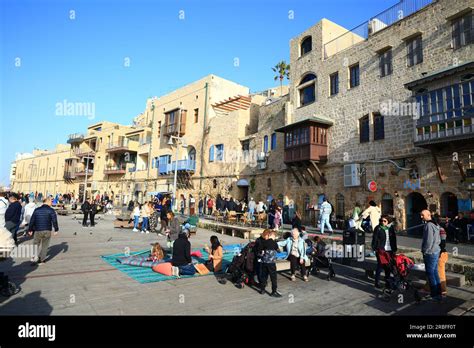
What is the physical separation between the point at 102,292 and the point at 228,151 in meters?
22.3

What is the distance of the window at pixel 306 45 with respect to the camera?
21283 mm

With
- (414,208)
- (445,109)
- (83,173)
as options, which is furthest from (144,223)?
(83,173)

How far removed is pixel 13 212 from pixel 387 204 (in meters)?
17.0

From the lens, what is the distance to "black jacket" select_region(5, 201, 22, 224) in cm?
942

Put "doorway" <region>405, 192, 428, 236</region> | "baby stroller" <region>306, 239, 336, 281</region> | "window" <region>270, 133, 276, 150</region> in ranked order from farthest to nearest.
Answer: "window" <region>270, 133, 276, 150</region> < "doorway" <region>405, 192, 428, 236</region> < "baby stroller" <region>306, 239, 336, 281</region>

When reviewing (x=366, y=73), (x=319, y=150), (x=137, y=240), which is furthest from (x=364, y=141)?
(x=137, y=240)

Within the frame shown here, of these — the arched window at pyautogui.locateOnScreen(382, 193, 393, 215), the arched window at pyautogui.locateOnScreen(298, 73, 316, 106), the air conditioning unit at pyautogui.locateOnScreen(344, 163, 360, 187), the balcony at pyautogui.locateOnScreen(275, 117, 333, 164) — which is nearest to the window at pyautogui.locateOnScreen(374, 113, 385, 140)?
the air conditioning unit at pyautogui.locateOnScreen(344, 163, 360, 187)

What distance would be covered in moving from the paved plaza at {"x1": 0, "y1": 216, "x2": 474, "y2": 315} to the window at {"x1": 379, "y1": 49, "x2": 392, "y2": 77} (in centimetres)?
1270

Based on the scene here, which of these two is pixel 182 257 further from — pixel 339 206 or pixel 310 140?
pixel 310 140


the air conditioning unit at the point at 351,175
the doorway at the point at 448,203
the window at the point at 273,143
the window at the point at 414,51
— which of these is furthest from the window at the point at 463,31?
the window at the point at 273,143

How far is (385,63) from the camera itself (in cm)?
1593

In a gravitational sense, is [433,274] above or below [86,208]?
below

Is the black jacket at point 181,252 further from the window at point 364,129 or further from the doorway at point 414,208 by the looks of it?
the window at point 364,129

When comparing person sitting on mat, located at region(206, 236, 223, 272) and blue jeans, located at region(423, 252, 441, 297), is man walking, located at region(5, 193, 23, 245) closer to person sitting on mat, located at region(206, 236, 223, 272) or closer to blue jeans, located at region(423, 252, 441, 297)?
person sitting on mat, located at region(206, 236, 223, 272)
